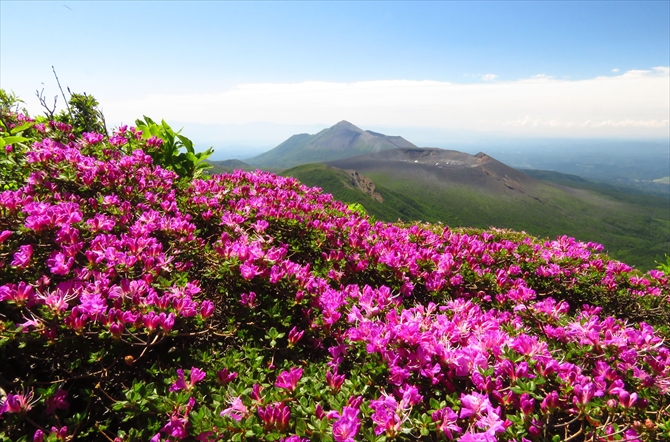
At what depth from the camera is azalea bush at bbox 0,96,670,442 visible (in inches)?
76.0

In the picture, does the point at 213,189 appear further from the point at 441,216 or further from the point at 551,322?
the point at 441,216

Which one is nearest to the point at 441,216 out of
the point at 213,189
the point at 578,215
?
the point at 578,215

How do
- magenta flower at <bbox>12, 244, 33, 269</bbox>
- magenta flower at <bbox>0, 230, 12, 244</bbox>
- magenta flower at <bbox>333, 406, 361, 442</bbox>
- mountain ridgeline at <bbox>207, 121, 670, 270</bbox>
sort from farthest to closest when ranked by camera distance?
mountain ridgeline at <bbox>207, 121, 670, 270</bbox> → magenta flower at <bbox>0, 230, 12, 244</bbox> → magenta flower at <bbox>12, 244, 33, 269</bbox> → magenta flower at <bbox>333, 406, 361, 442</bbox>

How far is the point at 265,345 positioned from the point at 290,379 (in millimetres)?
665

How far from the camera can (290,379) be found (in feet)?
6.97

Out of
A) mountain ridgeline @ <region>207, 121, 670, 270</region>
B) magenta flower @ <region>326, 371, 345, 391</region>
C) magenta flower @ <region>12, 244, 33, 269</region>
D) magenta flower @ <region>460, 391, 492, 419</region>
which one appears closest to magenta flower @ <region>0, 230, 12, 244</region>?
magenta flower @ <region>12, 244, 33, 269</region>

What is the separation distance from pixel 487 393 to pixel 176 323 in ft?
6.45

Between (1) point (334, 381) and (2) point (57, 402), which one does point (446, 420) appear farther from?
(2) point (57, 402)

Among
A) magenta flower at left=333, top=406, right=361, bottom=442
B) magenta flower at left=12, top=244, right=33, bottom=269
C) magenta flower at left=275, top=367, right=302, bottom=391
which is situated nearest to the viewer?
magenta flower at left=333, top=406, right=361, bottom=442

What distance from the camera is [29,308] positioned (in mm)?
2316

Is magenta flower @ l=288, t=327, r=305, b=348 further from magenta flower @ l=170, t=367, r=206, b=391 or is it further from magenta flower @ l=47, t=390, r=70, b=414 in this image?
magenta flower @ l=47, t=390, r=70, b=414

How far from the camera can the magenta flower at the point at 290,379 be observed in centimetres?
211

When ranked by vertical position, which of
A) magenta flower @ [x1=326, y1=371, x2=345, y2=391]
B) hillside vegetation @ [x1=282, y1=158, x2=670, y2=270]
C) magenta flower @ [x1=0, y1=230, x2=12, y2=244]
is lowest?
hillside vegetation @ [x1=282, y1=158, x2=670, y2=270]

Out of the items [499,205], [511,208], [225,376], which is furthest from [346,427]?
[499,205]
